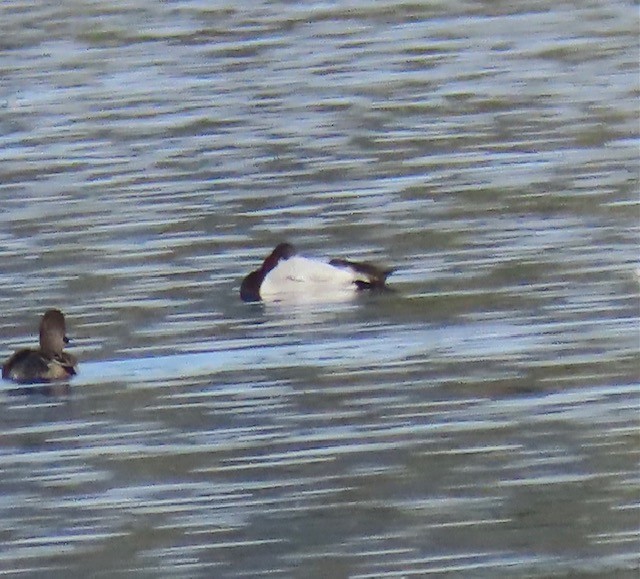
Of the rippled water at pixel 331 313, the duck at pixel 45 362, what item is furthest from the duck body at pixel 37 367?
the rippled water at pixel 331 313

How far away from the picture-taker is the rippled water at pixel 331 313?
8516mm

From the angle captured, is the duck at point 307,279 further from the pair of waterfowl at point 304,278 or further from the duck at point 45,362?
the duck at point 45,362

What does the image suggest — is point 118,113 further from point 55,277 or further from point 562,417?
point 562,417

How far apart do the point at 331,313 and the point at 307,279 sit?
23.4 inches

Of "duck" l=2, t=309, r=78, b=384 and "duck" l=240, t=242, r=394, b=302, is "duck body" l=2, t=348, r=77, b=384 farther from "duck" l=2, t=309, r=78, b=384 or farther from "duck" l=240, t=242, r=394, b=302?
"duck" l=240, t=242, r=394, b=302

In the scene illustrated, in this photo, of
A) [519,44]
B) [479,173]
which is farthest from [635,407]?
[519,44]

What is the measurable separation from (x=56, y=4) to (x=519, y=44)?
728 centimetres

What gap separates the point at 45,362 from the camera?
1117cm

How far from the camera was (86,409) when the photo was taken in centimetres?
1073

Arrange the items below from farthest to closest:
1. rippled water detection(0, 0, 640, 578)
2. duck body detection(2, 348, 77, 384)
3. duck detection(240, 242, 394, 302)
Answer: duck detection(240, 242, 394, 302) → duck body detection(2, 348, 77, 384) → rippled water detection(0, 0, 640, 578)

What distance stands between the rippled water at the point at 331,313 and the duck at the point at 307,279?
136 millimetres

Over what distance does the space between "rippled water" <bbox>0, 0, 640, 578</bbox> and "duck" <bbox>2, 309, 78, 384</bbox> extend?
114mm

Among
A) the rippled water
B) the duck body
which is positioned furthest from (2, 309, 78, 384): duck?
the rippled water

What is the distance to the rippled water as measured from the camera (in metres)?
8.52
